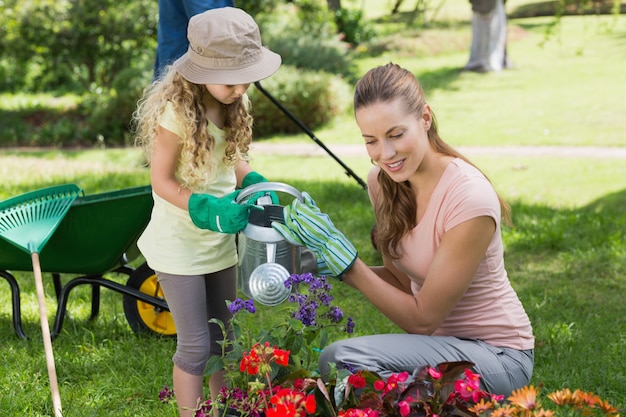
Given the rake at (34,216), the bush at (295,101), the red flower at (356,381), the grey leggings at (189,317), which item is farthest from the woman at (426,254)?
the bush at (295,101)

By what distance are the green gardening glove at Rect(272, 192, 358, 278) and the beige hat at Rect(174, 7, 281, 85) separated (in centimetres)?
50

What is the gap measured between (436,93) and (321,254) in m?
11.9

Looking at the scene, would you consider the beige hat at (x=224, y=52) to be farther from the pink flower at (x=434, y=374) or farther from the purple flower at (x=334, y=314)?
the pink flower at (x=434, y=374)

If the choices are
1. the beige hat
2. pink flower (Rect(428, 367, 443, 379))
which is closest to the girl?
the beige hat

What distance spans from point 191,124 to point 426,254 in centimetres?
78

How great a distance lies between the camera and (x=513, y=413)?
4.94 feet

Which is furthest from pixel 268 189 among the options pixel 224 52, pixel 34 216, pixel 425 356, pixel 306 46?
pixel 306 46

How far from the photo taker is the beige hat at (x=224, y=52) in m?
2.28

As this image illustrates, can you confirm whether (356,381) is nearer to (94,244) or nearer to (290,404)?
(290,404)

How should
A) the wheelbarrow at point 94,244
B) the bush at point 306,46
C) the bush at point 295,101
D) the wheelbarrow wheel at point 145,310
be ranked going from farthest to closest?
the bush at point 306,46, the bush at point 295,101, the wheelbarrow wheel at point 145,310, the wheelbarrow at point 94,244

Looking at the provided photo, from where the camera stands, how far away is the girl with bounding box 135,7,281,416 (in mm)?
2297

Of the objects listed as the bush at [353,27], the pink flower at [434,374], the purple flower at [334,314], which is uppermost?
the pink flower at [434,374]

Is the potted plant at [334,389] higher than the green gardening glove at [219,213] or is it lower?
lower

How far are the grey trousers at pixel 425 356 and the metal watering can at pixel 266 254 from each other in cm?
25
